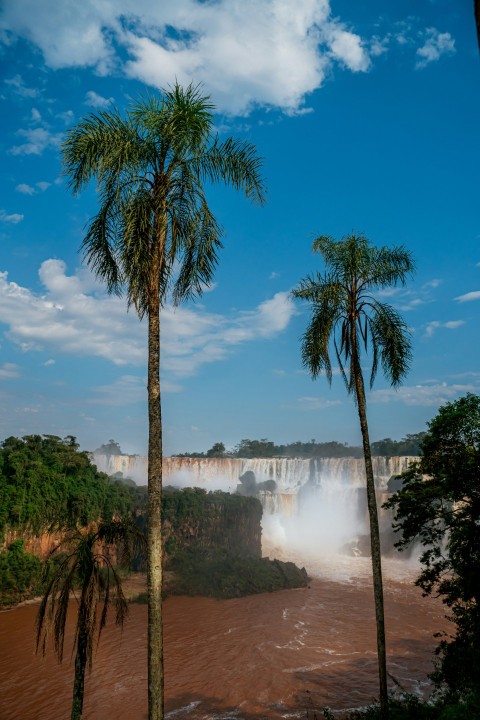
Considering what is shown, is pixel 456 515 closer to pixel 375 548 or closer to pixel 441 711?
pixel 375 548

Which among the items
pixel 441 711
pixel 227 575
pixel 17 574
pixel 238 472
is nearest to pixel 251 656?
pixel 227 575

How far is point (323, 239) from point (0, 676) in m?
23.5

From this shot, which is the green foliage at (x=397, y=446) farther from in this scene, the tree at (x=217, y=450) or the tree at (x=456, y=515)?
the tree at (x=456, y=515)

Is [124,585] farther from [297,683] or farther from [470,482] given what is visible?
[470,482]

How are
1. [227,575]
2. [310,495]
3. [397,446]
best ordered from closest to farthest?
[227,575]
[310,495]
[397,446]

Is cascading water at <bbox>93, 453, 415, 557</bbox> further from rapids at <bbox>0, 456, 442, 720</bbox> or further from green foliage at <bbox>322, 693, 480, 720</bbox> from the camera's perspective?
green foliage at <bbox>322, 693, 480, 720</bbox>

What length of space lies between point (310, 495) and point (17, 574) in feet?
138

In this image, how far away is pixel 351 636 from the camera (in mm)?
26656

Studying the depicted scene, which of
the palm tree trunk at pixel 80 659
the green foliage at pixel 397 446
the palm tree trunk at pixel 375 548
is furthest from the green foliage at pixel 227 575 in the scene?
the green foliage at pixel 397 446

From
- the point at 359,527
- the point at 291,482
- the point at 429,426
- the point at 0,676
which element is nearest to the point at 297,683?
the point at 0,676

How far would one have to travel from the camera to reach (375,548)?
1043cm

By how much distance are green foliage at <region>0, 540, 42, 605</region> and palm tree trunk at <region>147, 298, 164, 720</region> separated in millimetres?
26161

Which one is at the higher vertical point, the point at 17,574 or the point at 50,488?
the point at 50,488

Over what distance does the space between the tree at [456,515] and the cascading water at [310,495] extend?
143 feet
